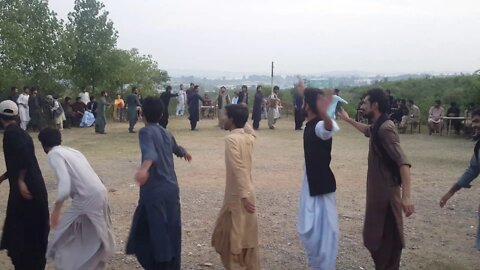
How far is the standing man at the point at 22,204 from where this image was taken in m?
4.73

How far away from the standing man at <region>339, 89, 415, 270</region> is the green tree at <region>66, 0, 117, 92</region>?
21122 millimetres

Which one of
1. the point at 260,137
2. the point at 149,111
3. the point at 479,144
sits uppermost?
the point at 149,111

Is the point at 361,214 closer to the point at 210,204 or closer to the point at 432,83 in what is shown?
the point at 210,204

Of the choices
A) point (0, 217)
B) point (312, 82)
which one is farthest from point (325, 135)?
point (0, 217)

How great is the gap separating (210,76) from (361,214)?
7707 centimetres

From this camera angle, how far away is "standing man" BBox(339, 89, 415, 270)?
4.46 meters

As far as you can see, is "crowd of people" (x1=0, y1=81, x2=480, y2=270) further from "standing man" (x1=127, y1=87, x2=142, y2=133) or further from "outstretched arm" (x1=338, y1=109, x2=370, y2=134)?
"standing man" (x1=127, y1=87, x2=142, y2=133)

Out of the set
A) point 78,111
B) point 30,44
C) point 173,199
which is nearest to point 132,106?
point 78,111

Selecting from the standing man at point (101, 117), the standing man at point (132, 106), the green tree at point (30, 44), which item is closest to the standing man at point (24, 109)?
the green tree at point (30, 44)

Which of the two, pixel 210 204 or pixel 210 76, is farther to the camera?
pixel 210 76

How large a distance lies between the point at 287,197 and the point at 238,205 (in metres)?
3.95

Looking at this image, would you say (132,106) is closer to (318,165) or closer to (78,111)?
(78,111)

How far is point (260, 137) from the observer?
676 inches

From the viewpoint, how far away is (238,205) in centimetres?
484
